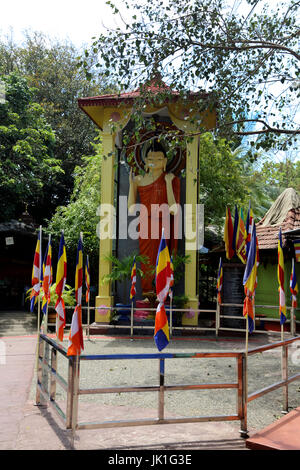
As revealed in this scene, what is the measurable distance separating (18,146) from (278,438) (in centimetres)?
1683

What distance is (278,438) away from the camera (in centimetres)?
437

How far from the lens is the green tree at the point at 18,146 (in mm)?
18797

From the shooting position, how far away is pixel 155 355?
14.9 feet

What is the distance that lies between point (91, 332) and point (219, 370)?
5.92 meters

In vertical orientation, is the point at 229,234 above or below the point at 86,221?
below

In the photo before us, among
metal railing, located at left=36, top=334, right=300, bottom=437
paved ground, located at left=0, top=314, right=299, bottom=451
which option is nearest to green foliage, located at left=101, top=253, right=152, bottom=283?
paved ground, located at left=0, top=314, right=299, bottom=451

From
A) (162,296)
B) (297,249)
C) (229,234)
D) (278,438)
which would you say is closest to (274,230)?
(297,249)

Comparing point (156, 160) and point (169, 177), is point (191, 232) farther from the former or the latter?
point (156, 160)

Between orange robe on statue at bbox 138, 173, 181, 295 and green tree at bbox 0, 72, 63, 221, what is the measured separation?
661cm

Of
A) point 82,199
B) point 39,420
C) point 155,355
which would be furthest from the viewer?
point 82,199

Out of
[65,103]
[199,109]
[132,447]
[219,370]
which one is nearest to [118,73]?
[199,109]

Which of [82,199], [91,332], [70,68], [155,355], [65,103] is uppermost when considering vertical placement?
[70,68]

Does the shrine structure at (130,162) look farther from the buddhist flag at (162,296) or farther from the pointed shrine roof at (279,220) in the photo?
the buddhist flag at (162,296)
